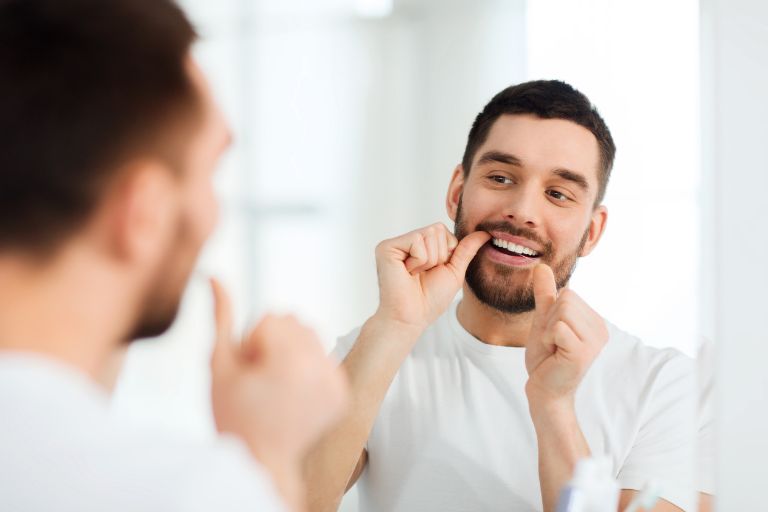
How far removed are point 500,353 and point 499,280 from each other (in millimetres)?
122

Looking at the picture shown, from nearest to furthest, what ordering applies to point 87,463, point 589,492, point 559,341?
point 87,463, point 589,492, point 559,341

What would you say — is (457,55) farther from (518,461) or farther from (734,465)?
(734,465)

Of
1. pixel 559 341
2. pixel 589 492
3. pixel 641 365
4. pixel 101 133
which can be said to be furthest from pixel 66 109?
pixel 641 365

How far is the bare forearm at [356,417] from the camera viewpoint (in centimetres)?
101

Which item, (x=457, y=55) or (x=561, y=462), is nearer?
(x=561, y=462)

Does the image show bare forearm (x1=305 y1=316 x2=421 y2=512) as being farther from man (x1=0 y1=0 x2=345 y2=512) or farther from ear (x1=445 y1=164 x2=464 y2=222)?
man (x1=0 y1=0 x2=345 y2=512)

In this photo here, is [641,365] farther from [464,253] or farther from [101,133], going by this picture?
[101,133]

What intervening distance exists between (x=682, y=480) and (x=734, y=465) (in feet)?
0.26

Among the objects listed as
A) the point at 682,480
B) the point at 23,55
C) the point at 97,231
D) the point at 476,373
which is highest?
the point at 23,55

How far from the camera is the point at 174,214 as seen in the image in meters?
0.54

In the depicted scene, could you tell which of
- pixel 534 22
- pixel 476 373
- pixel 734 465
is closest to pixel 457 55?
pixel 534 22

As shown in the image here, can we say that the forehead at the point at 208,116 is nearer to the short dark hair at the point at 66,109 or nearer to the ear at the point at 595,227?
the short dark hair at the point at 66,109

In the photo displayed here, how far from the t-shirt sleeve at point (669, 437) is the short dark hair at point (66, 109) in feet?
2.90

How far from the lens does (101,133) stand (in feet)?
1.62
